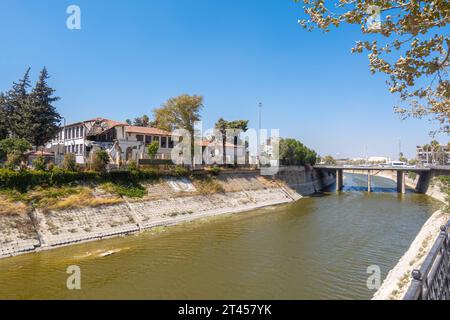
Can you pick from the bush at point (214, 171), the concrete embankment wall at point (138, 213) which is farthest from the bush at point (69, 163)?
the bush at point (214, 171)

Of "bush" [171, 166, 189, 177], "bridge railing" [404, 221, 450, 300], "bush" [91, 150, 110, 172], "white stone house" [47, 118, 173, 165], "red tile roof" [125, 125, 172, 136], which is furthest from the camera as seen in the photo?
"red tile roof" [125, 125, 172, 136]

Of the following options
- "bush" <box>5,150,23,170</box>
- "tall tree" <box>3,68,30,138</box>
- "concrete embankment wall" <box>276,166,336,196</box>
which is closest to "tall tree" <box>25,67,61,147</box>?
"tall tree" <box>3,68,30,138</box>

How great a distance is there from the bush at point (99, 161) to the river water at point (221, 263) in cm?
1056

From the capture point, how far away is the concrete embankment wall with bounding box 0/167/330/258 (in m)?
24.2

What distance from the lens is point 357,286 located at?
1753 cm

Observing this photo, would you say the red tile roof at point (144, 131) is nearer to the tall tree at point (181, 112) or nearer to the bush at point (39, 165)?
the tall tree at point (181, 112)

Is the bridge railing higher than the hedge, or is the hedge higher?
the hedge

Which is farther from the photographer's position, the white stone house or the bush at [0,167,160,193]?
the white stone house

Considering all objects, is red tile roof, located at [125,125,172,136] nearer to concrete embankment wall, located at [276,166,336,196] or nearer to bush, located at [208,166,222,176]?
bush, located at [208,166,222,176]

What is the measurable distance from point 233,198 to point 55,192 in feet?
84.9

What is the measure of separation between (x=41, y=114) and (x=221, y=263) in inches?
1431

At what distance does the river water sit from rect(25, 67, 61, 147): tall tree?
25209 millimetres
